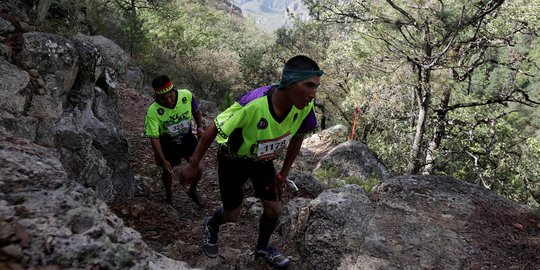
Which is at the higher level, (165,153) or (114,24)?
(114,24)

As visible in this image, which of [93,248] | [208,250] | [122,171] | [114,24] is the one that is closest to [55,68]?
[122,171]

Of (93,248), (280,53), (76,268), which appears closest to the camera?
(76,268)

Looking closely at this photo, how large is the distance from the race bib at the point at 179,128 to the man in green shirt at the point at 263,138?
1.66m

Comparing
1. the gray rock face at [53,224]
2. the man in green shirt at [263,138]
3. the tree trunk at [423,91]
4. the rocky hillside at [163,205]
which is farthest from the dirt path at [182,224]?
the tree trunk at [423,91]

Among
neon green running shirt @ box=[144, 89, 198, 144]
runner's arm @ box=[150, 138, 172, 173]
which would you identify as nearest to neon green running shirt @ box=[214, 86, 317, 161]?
runner's arm @ box=[150, 138, 172, 173]

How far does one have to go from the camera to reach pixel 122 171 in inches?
211

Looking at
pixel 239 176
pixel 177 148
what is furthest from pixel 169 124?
pixel 239 176

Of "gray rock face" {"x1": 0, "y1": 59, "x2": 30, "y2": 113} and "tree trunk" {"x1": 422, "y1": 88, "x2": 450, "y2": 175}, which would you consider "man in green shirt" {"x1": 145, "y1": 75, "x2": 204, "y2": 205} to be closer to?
"gray rock face" {"x1": 0, "y1": 59, "x2": 30, "y2": 113}

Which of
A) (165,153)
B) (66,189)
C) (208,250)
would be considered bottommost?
(208,250)

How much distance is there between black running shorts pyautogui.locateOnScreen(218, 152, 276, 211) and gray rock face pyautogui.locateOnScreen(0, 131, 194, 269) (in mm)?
1389

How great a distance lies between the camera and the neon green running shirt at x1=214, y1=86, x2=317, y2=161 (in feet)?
9.91

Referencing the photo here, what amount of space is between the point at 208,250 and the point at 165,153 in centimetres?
191

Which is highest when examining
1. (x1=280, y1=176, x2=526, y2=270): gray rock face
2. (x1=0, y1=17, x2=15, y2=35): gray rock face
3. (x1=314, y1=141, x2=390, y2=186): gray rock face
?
(x1=0, y1=17, x2=15, y2=35): gray rock face

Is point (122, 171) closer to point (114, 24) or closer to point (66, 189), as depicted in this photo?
point (66, 189)
